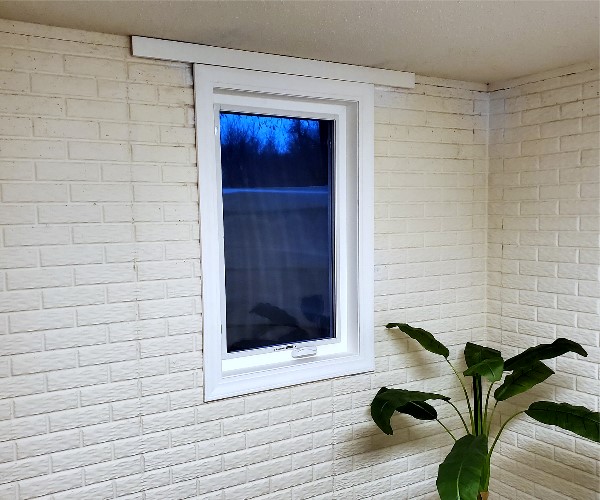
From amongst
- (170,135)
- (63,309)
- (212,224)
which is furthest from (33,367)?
(170,135)

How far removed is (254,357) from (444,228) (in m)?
1.17

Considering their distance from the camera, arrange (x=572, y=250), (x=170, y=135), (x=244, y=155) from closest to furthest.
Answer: (x=170, y=135) → (x=244, y=155) → (x=572, y=250)

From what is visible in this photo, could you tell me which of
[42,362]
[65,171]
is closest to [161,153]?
[65,171]

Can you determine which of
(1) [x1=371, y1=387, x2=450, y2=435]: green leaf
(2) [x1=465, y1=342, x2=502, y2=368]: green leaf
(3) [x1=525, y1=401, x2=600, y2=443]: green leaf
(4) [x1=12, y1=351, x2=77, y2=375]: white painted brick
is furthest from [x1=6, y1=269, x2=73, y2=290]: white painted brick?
(3) [x1=525, y1=401, x2=600, y2=443]: green leaf

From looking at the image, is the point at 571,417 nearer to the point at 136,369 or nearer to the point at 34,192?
the point at 136,369

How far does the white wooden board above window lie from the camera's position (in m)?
2.31

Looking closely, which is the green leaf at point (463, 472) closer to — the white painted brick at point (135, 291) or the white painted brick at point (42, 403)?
the white painted brick at point (135, 291)

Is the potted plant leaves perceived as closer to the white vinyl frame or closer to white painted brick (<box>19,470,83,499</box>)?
the white vinyl frame

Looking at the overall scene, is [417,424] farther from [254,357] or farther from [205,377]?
[205,377]

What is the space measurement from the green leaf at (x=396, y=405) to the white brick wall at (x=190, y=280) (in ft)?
0.67

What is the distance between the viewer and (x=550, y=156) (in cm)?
277

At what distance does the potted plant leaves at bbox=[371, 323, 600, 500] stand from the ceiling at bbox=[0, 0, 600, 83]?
1.21m

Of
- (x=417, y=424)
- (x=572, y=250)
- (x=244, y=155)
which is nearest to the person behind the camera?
(x=244, y=155)

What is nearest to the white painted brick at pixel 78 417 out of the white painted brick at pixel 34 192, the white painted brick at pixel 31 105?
the white painted brick at pixel 34 192
